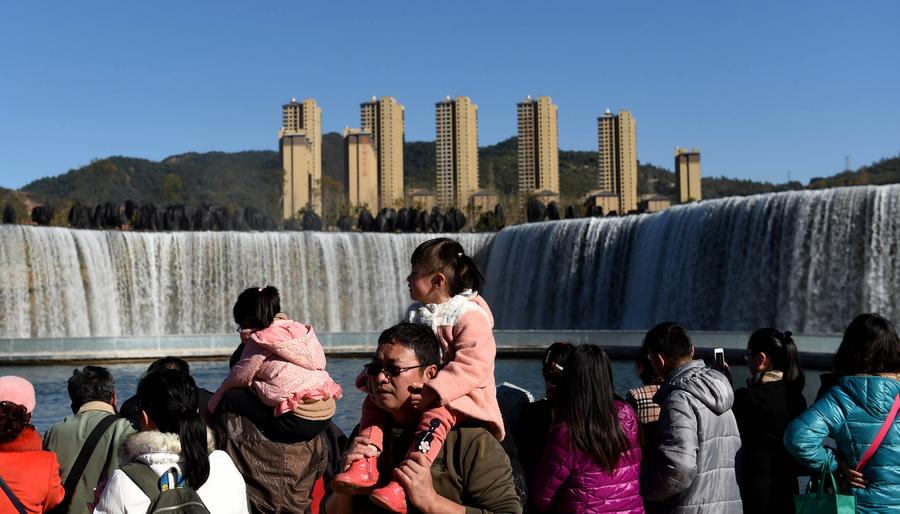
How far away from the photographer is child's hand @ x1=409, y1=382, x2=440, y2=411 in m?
2.88

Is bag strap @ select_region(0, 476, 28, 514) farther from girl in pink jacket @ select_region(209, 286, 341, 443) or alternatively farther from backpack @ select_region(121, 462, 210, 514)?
girl in pink jacket @ select_region(209, 286, 341, 443)

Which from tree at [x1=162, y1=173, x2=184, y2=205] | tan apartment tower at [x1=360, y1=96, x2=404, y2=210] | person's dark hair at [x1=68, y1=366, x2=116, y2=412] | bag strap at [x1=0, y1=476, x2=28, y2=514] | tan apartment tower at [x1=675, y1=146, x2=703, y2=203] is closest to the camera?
bag strap at [x1=0, y1=476, x2=28, y2=514]

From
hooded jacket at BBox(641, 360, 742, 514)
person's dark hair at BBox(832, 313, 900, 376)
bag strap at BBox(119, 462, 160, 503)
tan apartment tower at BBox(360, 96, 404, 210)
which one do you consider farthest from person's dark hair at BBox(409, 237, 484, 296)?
tan apartment tower at BBox(360, 96, 404, 210)

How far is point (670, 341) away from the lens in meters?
4.43

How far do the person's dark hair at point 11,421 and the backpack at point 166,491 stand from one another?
2.55 feet

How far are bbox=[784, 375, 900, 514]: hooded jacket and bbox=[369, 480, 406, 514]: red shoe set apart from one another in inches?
64.7

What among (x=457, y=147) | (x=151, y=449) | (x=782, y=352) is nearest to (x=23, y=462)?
(x=151, y=449)

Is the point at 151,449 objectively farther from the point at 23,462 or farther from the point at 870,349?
the point at 870,349

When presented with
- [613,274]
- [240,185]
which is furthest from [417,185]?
[613,274]

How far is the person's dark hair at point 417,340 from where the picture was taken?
298 centimetres

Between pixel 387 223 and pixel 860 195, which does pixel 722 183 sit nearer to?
pixel 387 223

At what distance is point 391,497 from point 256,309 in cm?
170

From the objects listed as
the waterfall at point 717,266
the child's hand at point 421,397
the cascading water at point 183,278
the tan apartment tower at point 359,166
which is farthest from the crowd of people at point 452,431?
the tan apartment tower at point 359,166

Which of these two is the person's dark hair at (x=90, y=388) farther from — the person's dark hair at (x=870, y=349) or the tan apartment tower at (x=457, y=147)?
the tan apartment tower at (x=457, y=147)
